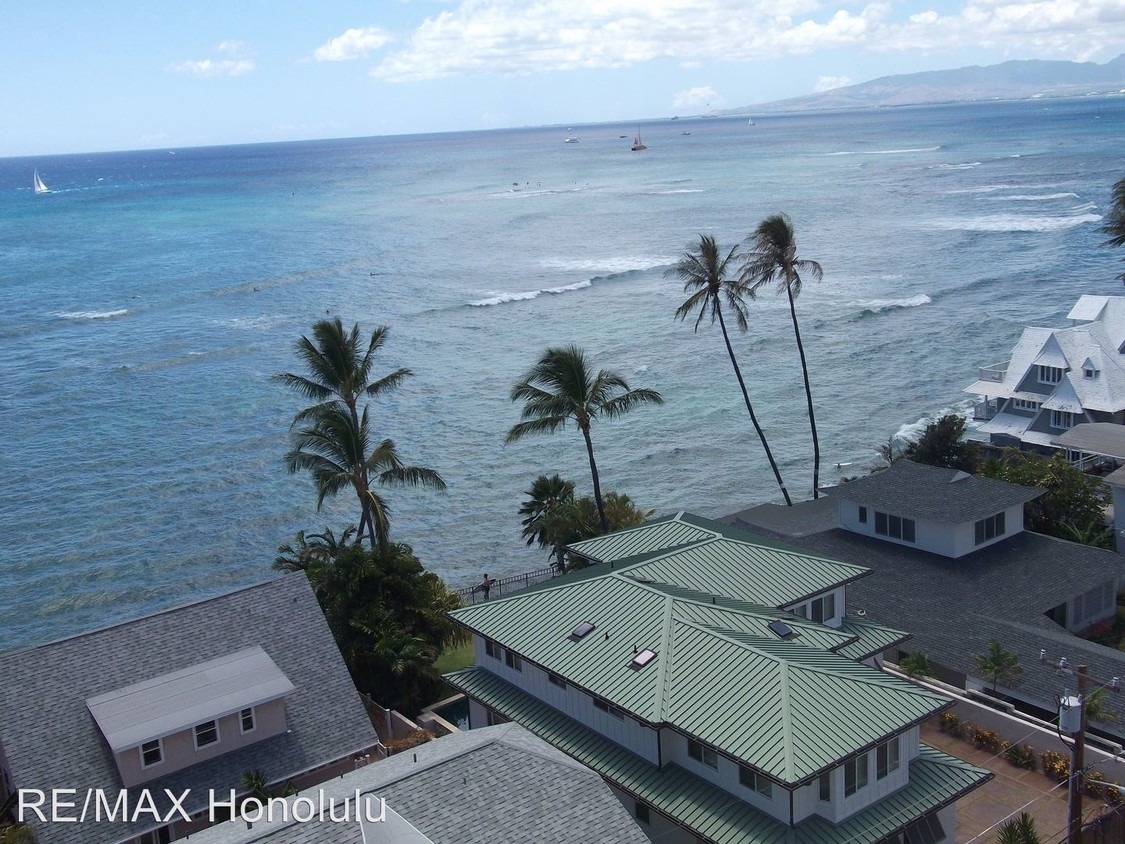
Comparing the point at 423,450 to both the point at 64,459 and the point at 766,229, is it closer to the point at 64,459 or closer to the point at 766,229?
the point at 64,459

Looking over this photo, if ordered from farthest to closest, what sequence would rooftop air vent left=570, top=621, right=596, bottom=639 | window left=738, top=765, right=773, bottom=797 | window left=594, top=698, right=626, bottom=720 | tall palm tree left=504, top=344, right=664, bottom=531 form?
tall palm tree left=504, top=344, right=664, bottom=531
rooftop air vent left=570, top=621, right=596, bottom=639
window left=594, top=698, right=626, bottom=720
window left=738, top=765, right=773, bottom=797

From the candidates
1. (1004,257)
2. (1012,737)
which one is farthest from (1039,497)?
(1004,257)

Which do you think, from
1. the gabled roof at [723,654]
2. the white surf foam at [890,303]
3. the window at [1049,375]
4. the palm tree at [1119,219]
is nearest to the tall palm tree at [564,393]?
the gabled roof at [723,654]

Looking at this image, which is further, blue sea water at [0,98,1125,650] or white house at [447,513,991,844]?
blue sea water at [0,98,1125,650]

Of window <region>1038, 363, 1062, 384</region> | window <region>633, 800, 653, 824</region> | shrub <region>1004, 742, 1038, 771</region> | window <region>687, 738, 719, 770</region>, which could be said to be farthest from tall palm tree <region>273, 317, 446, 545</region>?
window <region>1038, 363, 1062, 384</region>

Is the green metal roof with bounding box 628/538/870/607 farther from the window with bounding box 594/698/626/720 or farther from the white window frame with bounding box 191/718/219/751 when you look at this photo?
the white window frame with bounding box 191/718/219/751

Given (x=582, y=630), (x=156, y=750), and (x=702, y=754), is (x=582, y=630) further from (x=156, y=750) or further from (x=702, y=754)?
(x=156, y=750)

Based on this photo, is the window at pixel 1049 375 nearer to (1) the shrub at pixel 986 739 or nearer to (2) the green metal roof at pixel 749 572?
(2) the green metal roof at pixel 749 572
